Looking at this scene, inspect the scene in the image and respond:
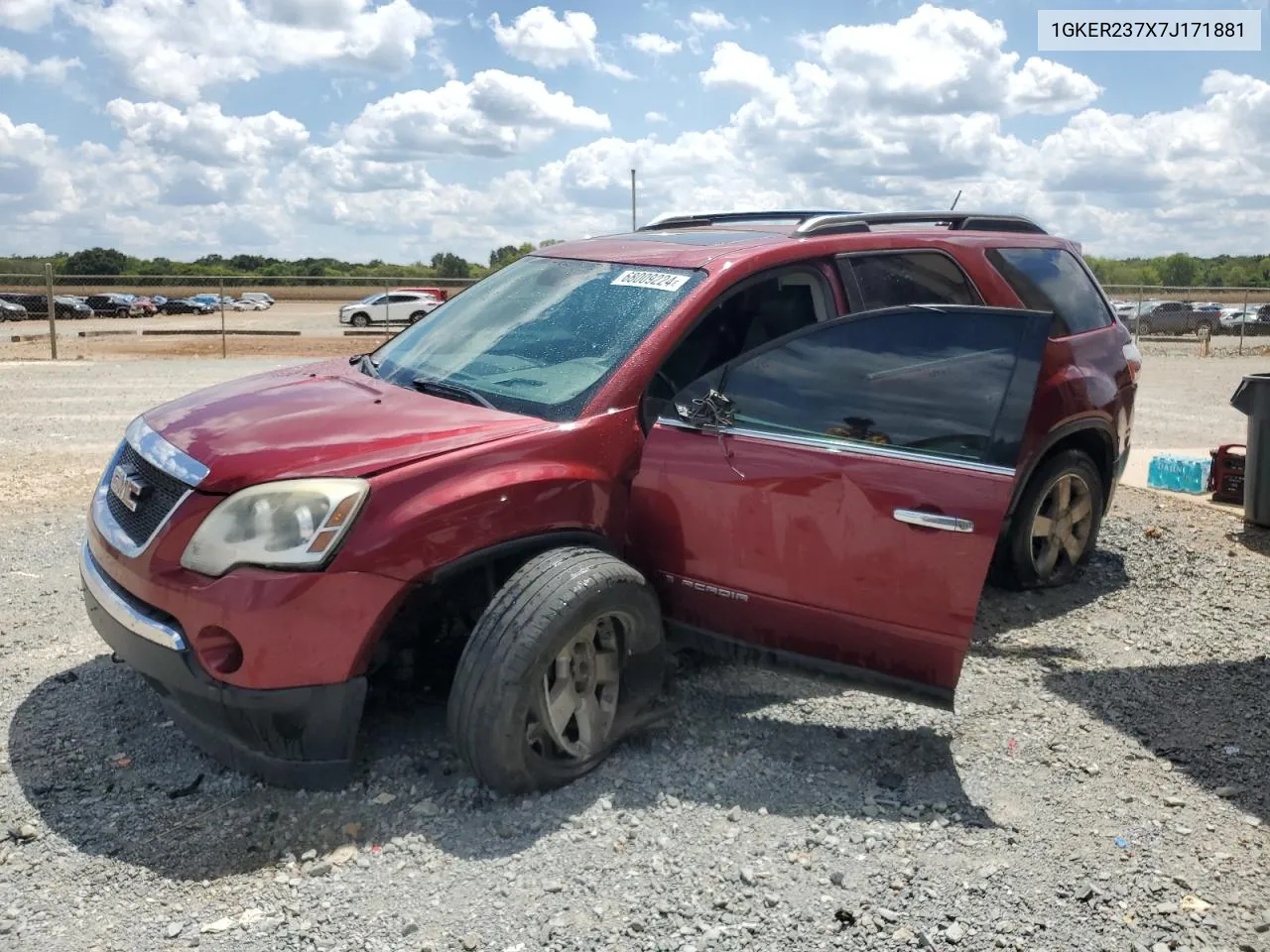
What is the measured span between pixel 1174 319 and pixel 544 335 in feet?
124

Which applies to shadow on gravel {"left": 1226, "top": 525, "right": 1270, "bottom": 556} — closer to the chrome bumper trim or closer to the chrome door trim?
the chrome door trim

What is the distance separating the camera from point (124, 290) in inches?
2265

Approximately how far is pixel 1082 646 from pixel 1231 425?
9080mm

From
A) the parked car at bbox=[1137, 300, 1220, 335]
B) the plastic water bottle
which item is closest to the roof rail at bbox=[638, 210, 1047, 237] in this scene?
the plastic water bottle

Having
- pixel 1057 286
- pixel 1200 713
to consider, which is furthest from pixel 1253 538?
pixel 1200 713

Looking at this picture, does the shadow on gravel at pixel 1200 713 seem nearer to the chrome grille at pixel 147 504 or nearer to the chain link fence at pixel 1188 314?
the chrome grille at pixel 147 504

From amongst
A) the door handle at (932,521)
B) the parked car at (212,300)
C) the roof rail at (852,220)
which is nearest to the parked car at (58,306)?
the parked car at (212,300)

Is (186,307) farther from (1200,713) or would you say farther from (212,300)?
(1200,713)

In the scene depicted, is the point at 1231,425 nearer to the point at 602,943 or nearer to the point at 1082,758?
the point at 1082,758

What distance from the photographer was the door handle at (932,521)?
3.41 metres

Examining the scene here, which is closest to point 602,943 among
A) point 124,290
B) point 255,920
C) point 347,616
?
Answer: point 255,920

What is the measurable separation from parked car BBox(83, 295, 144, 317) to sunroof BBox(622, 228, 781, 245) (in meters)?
53.2

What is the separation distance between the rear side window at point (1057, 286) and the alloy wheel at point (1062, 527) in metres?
0.81

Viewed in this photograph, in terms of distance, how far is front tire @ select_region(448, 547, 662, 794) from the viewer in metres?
3.26
